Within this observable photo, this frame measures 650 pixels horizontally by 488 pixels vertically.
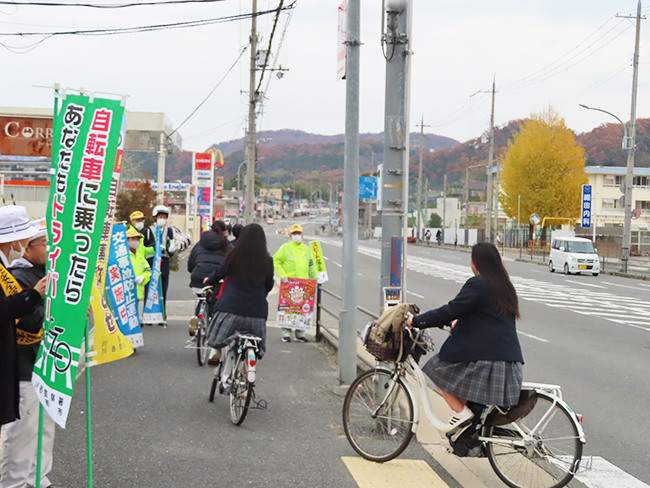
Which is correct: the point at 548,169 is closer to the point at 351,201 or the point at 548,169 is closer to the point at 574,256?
the point at 574,256

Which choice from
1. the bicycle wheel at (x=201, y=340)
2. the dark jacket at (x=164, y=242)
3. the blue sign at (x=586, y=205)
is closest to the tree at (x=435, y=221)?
the blue sign at (x=586, y=205)

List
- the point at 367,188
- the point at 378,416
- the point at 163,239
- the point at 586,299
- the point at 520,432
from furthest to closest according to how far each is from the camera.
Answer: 1. the point at 586,299
2. the point at 367,188
3. the point at 163,239
4. the point at 378,416
5. the point at 520,432

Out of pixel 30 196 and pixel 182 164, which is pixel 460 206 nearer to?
pixel 182 164

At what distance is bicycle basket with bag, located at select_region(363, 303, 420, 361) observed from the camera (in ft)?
16.3

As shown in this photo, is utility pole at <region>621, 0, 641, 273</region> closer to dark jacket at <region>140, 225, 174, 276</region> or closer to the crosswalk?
the crosswalk

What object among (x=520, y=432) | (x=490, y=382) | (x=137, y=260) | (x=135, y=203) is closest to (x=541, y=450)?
(x=520, y=432)

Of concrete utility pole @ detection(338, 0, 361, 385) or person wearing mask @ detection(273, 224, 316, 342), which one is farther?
person wearing mask @ detection(273, 224, 316, 342)

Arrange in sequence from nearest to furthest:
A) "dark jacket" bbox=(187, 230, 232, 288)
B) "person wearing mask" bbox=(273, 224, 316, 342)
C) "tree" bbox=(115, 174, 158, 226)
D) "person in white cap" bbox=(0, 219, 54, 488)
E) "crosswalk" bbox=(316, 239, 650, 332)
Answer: "person in white cap" bbox=(0, 219, 54, 488) < "dark jacket" bbox=(187, 230, 232, 288) < "person wearing mask" bbox=(273, 224, 316, 342) < "crosswalk" bbox=(316, 239, 650, 332) < "tree" bbox=(115, 174, 158, 226)

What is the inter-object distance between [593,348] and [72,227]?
10.0 m

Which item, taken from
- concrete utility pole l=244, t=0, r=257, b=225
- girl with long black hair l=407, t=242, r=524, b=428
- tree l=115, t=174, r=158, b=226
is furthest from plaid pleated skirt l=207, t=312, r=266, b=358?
tree l=115, t=174, r=158, b=226

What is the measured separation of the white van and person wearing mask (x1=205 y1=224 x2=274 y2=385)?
28722 mm

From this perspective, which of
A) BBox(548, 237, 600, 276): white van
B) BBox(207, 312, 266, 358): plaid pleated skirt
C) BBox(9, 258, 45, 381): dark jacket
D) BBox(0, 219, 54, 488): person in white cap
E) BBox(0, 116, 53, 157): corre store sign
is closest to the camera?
BBox(9, 258, 45, 381): dark jacket

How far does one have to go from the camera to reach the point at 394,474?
16.3 feet

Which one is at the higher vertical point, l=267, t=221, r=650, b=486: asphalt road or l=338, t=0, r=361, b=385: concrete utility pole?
l=338, t=0, r=361, b=385: concrete utility pole
